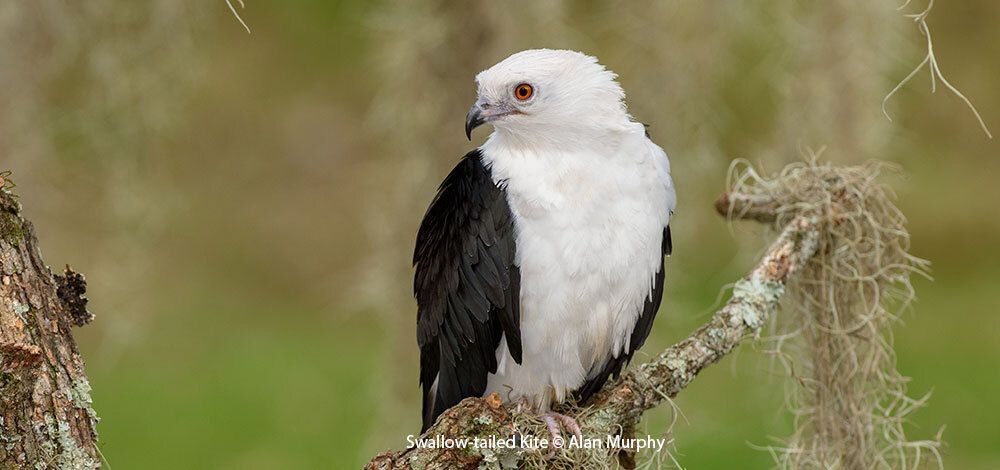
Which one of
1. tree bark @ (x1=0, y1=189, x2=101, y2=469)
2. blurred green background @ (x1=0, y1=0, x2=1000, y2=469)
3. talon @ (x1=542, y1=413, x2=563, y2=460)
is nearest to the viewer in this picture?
tree bark @ (x1=0, y1=189, x2=101, y2=469)

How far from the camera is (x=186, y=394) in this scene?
5973 mm

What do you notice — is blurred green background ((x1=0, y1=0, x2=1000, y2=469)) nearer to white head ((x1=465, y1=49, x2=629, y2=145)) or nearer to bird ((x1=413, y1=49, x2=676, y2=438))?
bird ((x1=413, y1=49, x2=676, y2=438))

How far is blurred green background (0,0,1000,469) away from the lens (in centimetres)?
343

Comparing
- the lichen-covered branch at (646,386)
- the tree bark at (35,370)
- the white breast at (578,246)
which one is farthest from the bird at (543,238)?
the tree bark at (35,370)

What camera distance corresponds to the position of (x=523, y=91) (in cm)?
238

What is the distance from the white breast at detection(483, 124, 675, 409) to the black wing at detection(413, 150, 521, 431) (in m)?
0.04

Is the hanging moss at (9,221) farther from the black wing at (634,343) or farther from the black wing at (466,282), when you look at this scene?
the black wing at (634,343)

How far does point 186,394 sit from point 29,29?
10.1 ft

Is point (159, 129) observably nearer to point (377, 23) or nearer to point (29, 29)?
point (29, 29)

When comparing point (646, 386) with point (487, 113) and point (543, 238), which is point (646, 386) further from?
point (487, 113)

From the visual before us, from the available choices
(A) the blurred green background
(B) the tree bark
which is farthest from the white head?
(B) the tree bark

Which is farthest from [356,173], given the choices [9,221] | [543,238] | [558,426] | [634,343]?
[9,221]

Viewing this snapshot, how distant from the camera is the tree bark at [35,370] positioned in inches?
60.3

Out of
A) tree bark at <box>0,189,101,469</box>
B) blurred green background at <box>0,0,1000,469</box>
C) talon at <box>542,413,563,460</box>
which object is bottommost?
tree bark at <box>0,189,101,469</box>
